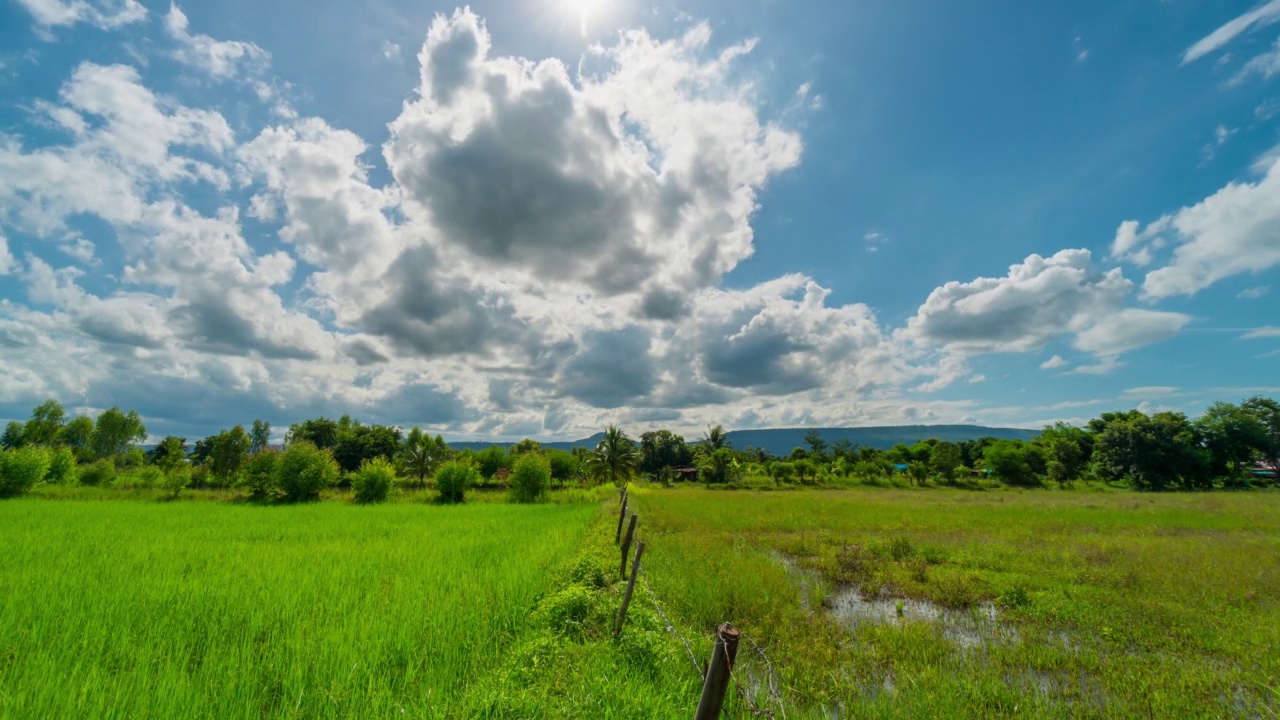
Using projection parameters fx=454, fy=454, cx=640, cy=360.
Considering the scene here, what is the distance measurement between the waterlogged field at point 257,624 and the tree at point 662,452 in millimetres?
70381

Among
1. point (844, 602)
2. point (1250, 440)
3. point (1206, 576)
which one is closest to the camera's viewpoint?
point (844, 602)

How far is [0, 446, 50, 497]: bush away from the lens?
2669 cm

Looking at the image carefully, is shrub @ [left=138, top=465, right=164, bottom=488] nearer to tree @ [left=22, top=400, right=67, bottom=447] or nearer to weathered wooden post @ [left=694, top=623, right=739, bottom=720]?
weathered wooden post @ [left=694, top=623, right=739, bottom=720]

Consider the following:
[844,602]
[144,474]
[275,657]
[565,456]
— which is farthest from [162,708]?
[565,456]

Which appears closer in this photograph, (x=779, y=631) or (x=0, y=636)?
(x=0, y=636)

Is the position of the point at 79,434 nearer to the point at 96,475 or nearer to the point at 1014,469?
the point at 96,475

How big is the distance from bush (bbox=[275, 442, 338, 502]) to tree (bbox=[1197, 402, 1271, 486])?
86.9 meters

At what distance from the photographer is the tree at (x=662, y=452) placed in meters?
81.7

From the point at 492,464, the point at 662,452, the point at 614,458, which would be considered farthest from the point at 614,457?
the point at 662,452

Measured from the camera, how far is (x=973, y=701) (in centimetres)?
499

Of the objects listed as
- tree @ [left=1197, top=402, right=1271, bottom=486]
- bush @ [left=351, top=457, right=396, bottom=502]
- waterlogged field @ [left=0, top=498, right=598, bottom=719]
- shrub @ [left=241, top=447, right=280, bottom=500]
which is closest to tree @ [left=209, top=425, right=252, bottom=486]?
shrub @ [left=241, top=447, right=280, bottom=500]

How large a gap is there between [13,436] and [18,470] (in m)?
95.2

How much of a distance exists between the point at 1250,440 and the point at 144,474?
107 m

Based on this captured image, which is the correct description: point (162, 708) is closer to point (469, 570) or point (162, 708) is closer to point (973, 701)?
point (469, 570)
